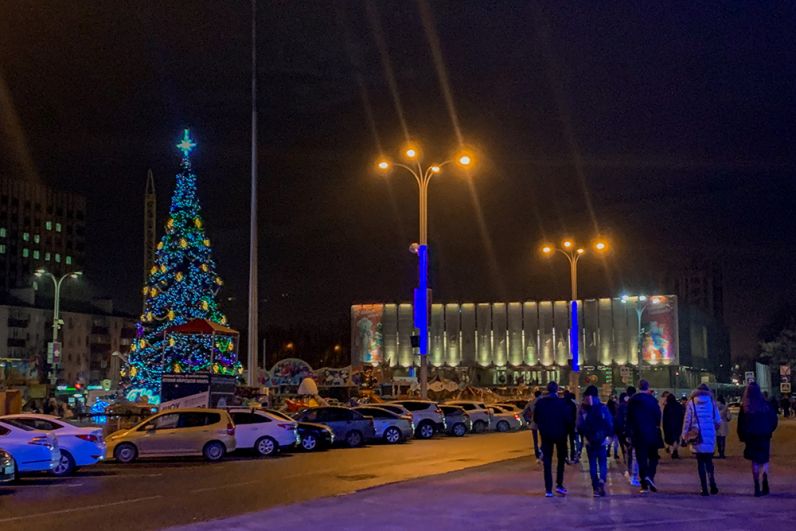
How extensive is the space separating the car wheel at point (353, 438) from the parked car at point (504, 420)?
1304 cm

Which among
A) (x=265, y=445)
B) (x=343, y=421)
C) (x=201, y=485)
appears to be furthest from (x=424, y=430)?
(x=201, y=485)

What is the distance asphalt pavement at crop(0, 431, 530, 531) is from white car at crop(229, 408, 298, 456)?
470 millimetres

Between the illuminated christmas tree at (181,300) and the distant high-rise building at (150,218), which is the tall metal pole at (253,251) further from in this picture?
the distant high-rise building at (150,218)

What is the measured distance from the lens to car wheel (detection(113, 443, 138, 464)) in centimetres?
2433

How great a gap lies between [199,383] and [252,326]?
6410 millimetres

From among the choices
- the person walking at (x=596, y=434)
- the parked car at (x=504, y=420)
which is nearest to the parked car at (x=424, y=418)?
the parked car at (x=504, y=420)

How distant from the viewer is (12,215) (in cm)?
14675

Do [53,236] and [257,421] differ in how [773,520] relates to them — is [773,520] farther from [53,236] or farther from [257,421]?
[53,236]

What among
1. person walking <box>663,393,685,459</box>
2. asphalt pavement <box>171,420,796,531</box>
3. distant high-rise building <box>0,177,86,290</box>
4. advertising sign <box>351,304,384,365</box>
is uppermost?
distant high-rise building <box>0,177,86,290</box>

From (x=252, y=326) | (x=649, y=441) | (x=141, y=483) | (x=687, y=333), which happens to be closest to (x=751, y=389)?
(x=649, y=441)

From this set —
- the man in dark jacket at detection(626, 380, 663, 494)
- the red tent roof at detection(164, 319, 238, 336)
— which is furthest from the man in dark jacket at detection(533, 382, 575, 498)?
the red tent roof at detection(164, 319, 238, 336)

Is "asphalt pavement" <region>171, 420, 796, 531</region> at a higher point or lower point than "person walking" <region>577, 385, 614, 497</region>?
lower

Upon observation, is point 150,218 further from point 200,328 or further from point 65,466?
point 65,466

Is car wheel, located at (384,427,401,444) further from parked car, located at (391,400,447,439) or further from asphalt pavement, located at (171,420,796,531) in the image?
asphalt pavement, located at (171,420,796,531)
